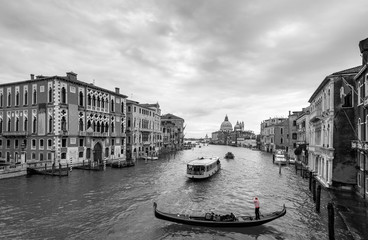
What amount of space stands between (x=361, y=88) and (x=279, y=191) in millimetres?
13375

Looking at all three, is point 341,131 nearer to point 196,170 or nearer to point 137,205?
point 196,170

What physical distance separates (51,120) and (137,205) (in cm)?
2489

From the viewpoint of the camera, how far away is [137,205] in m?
21.3

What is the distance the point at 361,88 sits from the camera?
21609 mm

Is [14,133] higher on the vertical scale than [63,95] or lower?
lower

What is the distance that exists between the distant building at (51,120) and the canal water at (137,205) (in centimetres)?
729

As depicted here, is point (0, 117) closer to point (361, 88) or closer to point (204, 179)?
point (204, 179)

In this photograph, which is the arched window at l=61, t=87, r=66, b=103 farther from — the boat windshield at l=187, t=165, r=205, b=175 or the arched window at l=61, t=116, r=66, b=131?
the boat windshield at l=187, t=165, r=205, b=175

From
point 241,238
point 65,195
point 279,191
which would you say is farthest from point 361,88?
point 65,195

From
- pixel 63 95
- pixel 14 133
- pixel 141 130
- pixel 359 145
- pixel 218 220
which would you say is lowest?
pixel 218 220

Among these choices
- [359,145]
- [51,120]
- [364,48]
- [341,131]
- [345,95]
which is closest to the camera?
[359,145]

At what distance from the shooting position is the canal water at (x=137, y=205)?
1548 cm

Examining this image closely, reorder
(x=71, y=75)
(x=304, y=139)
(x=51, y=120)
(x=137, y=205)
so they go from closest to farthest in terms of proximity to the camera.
A: (x=137, y=205), (x=51, y=120), (x=71, y=75), (x=304, y=139)

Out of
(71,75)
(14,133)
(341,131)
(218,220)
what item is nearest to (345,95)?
(341,131)
